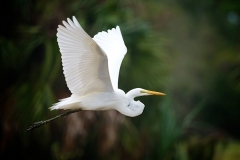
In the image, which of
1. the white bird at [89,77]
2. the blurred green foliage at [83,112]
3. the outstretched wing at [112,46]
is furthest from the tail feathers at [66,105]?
the blurred green foliage at [83,112]

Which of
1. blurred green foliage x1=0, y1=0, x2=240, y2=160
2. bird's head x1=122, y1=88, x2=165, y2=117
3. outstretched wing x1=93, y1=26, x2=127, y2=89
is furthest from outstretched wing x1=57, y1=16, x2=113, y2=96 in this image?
blurred green foliage x1=0, y1=0, x2=240, y2=160

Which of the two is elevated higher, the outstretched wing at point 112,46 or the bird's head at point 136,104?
the outstretched wing at point 112,46

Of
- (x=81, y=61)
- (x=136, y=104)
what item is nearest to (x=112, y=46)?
(x=136, y=104)

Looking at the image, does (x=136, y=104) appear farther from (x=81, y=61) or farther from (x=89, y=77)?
(x=81, y=61)

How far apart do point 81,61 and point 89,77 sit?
19cm

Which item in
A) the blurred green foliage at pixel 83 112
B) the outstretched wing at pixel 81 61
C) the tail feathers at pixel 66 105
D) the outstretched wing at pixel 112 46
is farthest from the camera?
the blurred green foliage at pixel 83 112

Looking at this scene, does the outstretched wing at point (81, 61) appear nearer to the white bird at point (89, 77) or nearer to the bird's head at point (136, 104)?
the white bird at point (89, 77)

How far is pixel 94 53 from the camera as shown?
3607 millimetres

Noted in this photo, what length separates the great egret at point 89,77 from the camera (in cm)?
355

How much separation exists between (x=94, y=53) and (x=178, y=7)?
5.21 metres

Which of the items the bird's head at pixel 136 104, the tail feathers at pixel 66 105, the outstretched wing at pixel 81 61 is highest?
the outstretched wing at pixel 81 61

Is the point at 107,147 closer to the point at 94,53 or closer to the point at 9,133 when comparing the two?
the point at 9,133

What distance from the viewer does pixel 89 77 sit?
151 inches

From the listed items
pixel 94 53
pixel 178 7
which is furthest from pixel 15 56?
pixel 178 7
